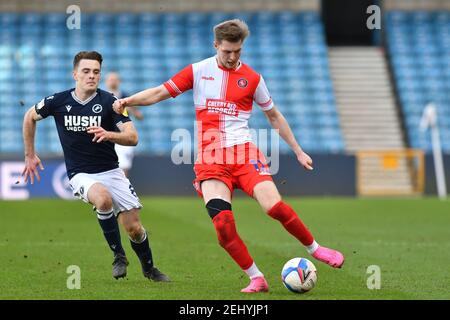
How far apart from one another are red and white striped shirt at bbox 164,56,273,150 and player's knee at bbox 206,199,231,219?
517 mm

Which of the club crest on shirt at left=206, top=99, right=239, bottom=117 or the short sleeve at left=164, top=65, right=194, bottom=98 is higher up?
the short sleeve at left=164, top=65, right=194, bottom=98

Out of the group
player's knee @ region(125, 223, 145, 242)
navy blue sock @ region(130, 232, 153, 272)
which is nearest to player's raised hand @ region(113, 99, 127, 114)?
player's knee @ region(125, 223, 145, 242)

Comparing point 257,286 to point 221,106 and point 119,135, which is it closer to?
point 221,106

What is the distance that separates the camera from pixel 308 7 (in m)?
29.9

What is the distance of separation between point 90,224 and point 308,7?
16.6 meters

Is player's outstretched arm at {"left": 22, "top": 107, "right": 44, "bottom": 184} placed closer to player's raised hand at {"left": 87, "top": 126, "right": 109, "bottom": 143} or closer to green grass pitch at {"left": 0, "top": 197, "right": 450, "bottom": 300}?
green grass pitch at {"left": 0, "top": 197, "right": 450, "bottom": 300}

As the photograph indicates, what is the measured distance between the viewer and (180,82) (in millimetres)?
8008

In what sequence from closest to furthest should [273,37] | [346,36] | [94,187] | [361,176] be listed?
[94,187] < [361,176] < [273,37] < [346,36]

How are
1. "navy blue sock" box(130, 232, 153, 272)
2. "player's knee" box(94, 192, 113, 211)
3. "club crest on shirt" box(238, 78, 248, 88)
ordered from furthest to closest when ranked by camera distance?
"navy blue sock" box(130, 232, 153, 272)
"player's knee" box(94, 192, 113, 211)
"club crest on shirt" box(238, 78, 248, 88)

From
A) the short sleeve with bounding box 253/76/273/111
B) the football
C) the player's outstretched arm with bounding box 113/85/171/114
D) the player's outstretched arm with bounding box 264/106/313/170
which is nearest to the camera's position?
the football

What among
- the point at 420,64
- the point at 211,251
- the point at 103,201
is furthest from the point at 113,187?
the point at 420,64

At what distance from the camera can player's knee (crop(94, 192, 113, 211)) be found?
8539mm
